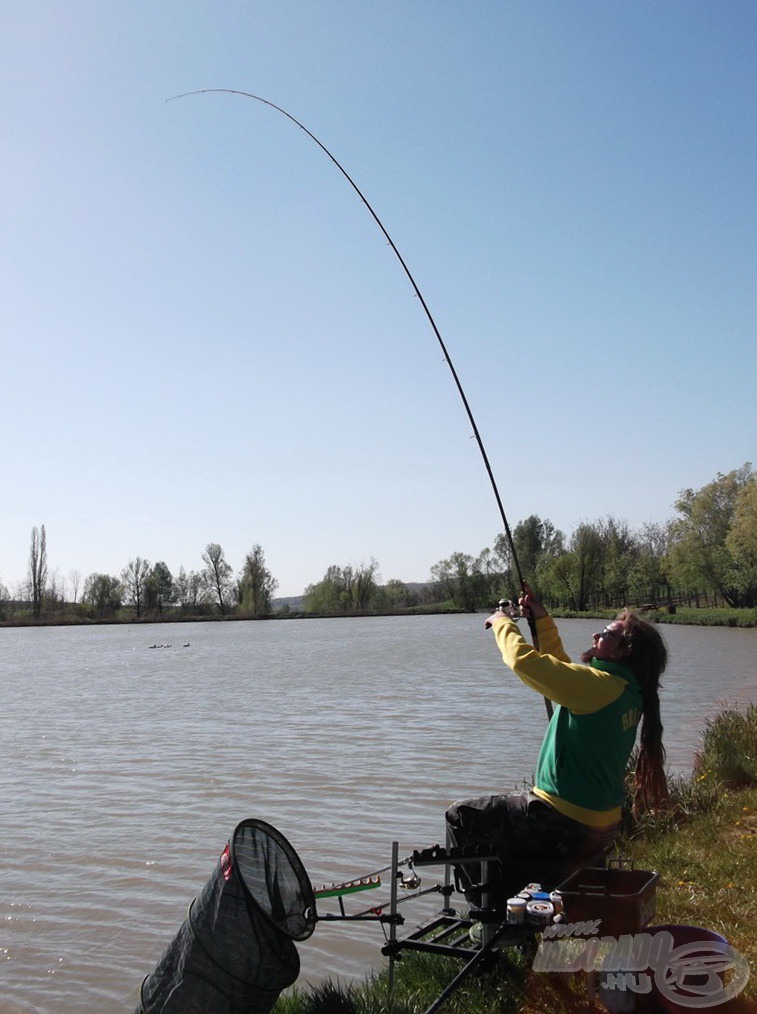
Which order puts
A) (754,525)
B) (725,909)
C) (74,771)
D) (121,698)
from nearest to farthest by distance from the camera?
(725,909) → (74,771) → (121,698) → (754,525)

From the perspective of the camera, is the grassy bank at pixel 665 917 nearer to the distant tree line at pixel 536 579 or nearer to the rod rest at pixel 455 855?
the rod rest at pixel 455 855

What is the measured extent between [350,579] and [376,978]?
328 feet

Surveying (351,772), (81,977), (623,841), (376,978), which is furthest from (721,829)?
(351,772)

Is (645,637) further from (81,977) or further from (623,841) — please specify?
(81,977)

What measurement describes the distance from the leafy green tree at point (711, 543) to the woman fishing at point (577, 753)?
184ft

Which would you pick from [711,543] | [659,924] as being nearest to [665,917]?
[659,924]

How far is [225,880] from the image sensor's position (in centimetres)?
304

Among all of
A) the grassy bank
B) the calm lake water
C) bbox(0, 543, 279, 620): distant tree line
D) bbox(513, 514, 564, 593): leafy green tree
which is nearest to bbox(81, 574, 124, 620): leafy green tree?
bbox(0, 543, 279, 620): distant tree line

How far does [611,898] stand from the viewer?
3.24 metres

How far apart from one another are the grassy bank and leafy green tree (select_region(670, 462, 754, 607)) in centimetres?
5278

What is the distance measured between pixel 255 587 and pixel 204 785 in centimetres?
8724

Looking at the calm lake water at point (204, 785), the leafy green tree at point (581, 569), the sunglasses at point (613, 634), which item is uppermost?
the leafy green tree at point (581, 569)

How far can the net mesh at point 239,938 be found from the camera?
9.82ft

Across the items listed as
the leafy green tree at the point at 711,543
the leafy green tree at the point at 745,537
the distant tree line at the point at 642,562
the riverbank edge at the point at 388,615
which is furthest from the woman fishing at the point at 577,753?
the leafy green tree at the point at 711,543
